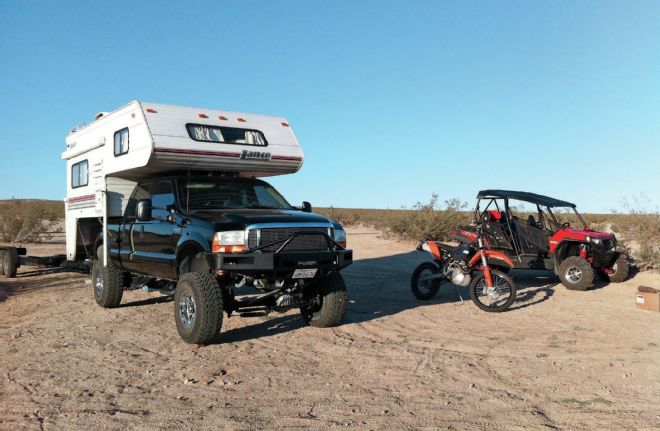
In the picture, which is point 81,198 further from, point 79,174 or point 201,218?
point 201,218

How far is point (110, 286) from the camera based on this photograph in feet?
29.9

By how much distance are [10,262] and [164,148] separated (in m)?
7.71

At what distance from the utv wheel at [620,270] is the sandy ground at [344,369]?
2.66 metres

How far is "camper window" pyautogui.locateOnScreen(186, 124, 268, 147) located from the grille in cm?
234

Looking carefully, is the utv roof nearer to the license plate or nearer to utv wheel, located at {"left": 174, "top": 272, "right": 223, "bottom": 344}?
the license plate

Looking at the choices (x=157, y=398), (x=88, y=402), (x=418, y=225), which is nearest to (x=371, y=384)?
(x=157, y=398)

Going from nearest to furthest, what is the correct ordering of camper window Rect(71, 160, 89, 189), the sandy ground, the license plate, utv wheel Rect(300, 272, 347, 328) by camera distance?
the sandy ground
the license plate
utv wheel Rect(300, 272, 347, 328)
camper window Rect(71, 160, 89, 189)

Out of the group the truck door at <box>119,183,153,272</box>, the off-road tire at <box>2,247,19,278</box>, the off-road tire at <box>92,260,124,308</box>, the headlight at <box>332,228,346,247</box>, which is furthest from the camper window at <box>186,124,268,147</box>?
the off-road tire at <box>2,247,19,278</box>

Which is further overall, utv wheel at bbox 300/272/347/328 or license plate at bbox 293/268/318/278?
utv wheel at bbox 300/272/347/328

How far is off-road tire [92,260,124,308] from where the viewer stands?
9.13 metres

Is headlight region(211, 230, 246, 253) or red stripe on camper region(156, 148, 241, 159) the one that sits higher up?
red stripe on camper region(156, 148, 241, 159)

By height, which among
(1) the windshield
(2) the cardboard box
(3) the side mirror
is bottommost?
(2) the cardboard box

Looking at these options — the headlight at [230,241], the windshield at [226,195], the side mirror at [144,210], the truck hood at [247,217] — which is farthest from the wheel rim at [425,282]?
the side mirror at [144,210]

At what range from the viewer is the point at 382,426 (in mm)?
4289
